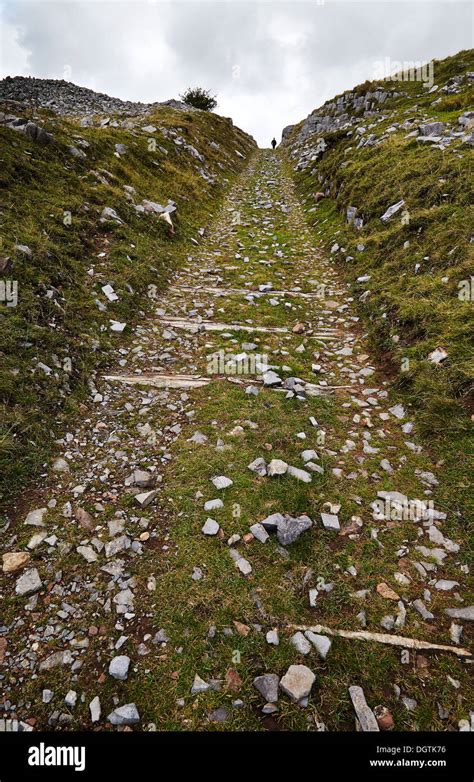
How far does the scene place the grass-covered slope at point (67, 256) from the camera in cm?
577

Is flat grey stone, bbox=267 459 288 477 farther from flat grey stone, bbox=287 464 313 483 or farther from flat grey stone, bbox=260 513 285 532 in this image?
flat grey stone, bbox=260 513 285 532

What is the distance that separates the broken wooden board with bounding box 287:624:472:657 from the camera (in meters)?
3.47

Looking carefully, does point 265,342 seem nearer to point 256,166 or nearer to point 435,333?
point 435,333

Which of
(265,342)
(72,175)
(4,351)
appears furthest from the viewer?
(72,175)

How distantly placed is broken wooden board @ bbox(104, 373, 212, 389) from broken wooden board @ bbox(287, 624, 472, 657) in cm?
445

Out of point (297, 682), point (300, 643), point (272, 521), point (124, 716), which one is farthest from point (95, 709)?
point (272, 521)

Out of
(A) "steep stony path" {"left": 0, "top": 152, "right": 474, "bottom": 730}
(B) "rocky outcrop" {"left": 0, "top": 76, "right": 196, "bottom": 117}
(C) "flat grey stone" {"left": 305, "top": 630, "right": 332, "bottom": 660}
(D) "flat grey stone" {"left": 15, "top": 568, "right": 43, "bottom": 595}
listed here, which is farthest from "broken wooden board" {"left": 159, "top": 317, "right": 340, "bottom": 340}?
(B) "rocky outcrop" {"left": 0, "top": 76, "right": 196, "bottom": 117}

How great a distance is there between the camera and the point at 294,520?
4.49 metres

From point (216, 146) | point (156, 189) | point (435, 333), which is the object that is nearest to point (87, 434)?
point (435, 333)

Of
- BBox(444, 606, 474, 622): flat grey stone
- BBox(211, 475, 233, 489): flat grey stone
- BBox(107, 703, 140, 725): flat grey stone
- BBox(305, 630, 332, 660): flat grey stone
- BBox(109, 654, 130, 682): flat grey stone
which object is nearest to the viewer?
BBox(107, 703, 140, 725): flat grey stone

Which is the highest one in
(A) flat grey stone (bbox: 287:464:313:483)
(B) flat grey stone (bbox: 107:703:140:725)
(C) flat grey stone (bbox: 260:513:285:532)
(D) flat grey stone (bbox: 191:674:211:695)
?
(A) flat grey stone (bbox: 287:464:313:483)

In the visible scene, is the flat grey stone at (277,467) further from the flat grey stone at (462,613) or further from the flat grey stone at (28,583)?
→ the flat grey stone at (28,583)

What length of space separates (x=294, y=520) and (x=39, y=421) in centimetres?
401

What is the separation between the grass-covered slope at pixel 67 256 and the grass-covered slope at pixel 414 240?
18.9 feet
